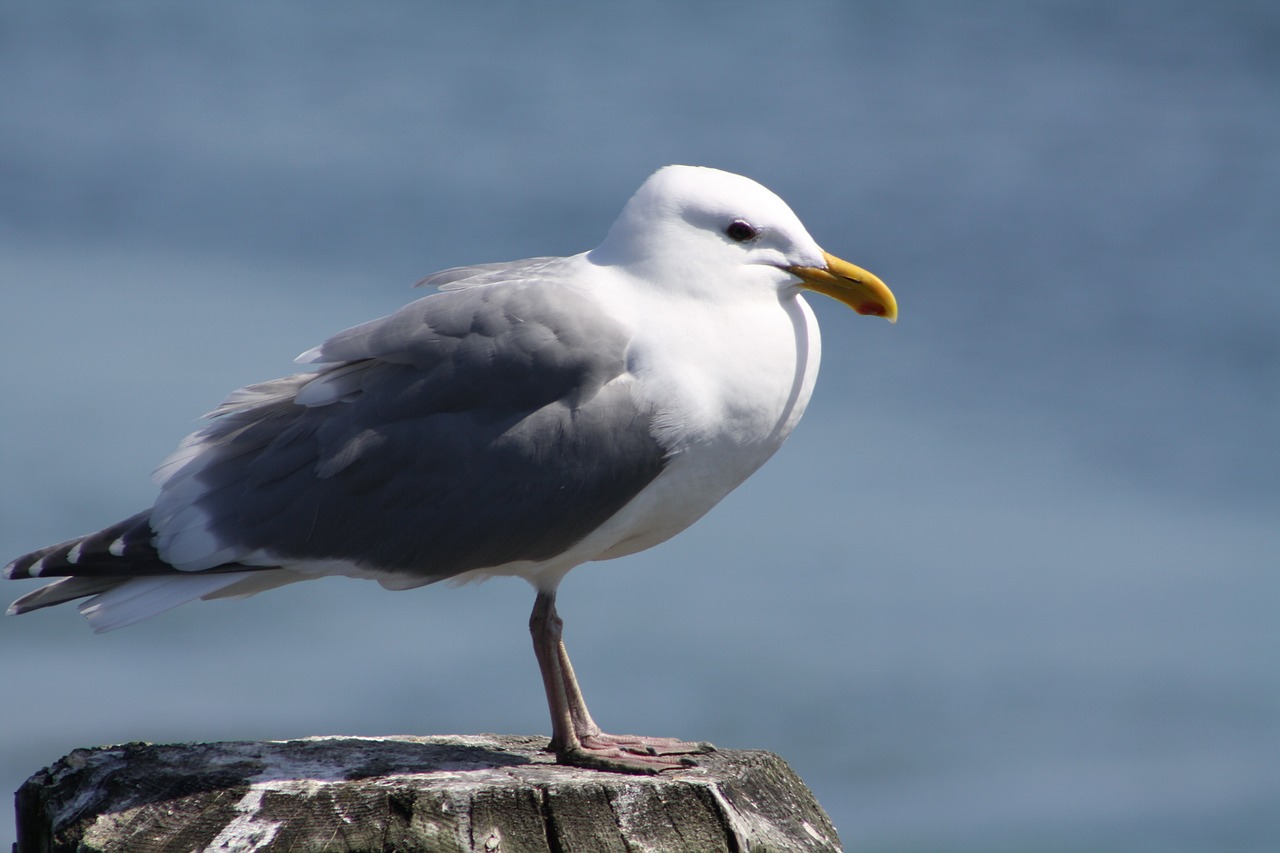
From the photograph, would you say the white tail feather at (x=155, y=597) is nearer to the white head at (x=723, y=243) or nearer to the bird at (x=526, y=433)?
the bird at (x=526, y=433)

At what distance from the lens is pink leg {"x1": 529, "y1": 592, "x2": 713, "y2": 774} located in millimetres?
4781

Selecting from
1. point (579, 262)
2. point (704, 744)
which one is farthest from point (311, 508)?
point (704, 744)

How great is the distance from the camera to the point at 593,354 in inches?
183

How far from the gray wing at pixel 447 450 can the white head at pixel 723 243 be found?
1.10 ft

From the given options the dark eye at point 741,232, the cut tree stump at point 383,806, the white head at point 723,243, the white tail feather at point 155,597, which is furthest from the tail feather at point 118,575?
the dark eye at point 741,232

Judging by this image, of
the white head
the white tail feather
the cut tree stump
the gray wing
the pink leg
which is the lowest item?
the cut tree stump

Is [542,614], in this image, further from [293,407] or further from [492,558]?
[293,407]

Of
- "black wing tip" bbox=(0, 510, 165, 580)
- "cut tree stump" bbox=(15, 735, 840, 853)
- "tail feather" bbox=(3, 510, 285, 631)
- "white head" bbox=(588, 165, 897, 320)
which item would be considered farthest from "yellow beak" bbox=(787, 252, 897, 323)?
"black wing tip" bbox=(0, 510, 165, 580)

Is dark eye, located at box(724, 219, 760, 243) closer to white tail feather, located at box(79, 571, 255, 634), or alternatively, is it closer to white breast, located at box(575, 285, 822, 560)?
white breast, located at box(575, 285, 822, 560)

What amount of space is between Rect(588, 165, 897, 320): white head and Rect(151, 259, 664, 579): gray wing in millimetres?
335

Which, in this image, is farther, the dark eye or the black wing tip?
the dark eye

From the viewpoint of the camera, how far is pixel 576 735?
16.6 ft

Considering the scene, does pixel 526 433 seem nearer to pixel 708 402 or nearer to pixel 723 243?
pixel 708 402

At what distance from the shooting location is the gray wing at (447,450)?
464 cm
